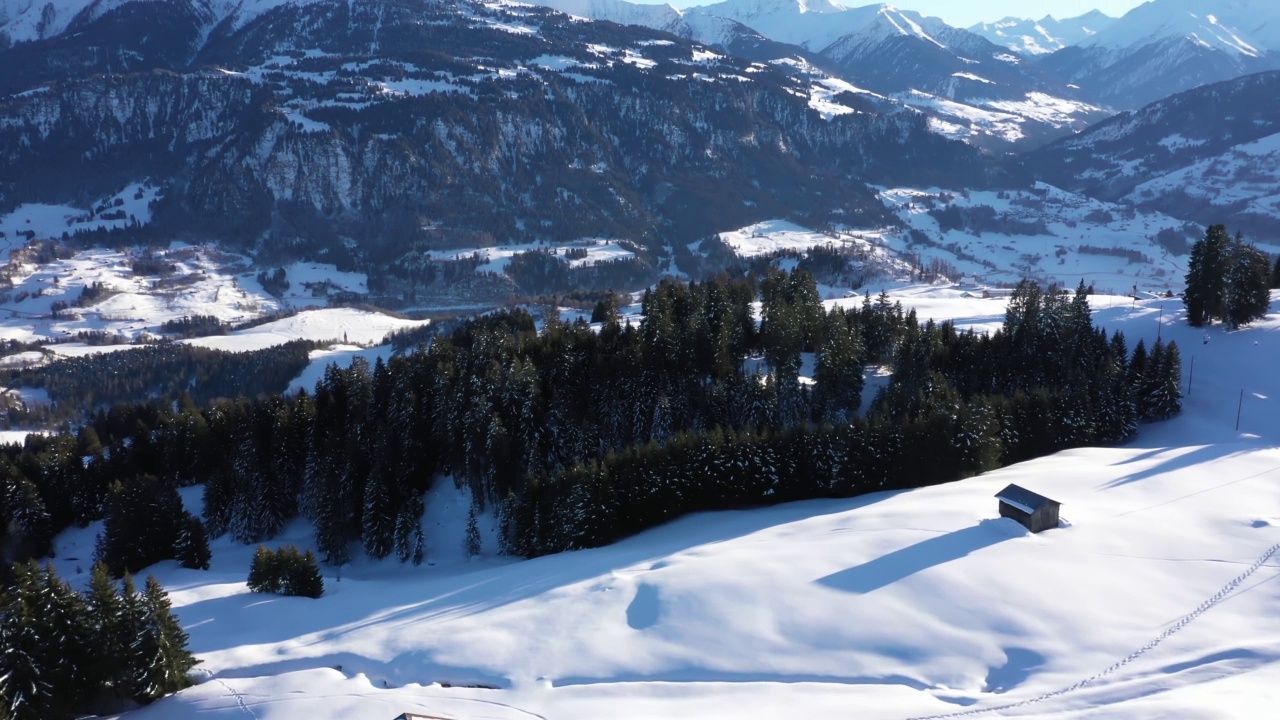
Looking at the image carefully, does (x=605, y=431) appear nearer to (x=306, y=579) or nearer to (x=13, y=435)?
(x=306, y=579)

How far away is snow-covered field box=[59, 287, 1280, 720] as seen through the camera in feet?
102

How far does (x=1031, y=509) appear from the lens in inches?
1795

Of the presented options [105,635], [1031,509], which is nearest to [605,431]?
[1031,509]

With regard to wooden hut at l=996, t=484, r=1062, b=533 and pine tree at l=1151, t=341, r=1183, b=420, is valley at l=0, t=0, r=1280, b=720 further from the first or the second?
wooden hut at l=996, t=484, r=1062, b=533

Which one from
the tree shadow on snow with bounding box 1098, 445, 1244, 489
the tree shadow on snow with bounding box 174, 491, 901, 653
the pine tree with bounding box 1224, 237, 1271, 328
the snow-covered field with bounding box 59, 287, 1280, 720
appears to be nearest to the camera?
the snow-covered field with bounding box 59, 287, 1280, 720

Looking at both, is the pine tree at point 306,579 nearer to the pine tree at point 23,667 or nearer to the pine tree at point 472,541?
the pine tree at point 472,541

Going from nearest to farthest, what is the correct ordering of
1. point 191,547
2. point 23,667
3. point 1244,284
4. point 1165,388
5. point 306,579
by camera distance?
point 23,667 < point 306,579 < point 191,547 < point 1165,388 < point 1244,284

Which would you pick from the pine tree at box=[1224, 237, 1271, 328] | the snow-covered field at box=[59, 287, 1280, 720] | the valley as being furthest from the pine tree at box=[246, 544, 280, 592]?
the pine tree at box=[1224, 237, 1271, 328]

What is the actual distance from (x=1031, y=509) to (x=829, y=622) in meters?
17.0

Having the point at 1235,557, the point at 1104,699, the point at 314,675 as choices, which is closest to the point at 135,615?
the point at 314,675

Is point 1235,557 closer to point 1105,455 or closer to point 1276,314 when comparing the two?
point 1105,455

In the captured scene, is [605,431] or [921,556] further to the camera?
[605,431]

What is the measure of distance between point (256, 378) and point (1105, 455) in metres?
139

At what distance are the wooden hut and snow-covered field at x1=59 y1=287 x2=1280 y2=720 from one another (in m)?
0.87
